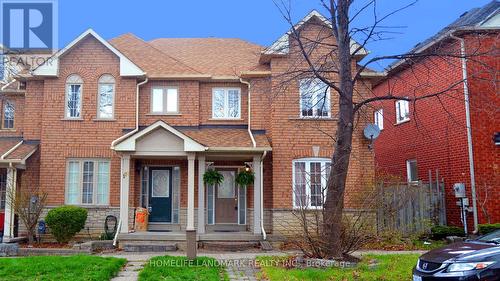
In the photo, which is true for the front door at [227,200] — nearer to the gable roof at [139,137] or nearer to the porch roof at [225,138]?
the porch roof at [225,138]

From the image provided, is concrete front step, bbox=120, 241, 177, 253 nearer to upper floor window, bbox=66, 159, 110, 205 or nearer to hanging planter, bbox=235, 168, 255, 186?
upper floor window, bbox=66, 159, 110, 205

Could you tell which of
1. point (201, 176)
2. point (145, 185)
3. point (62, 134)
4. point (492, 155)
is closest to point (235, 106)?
point (201, 176)

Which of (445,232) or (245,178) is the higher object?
(245,178)

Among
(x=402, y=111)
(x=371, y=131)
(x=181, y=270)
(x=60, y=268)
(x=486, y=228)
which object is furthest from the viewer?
(x=402, y=111)

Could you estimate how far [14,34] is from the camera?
12.9 meters

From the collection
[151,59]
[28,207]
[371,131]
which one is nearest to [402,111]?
[371,131]

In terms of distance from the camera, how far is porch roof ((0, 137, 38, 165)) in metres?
16.1

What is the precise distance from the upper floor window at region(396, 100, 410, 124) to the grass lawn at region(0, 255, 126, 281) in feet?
44.7

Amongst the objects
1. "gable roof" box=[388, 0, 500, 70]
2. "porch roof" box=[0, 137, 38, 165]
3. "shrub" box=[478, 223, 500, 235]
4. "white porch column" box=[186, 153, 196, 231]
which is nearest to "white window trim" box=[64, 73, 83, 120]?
"porch roof" box=[0, 137, 38, 165]

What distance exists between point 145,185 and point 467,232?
11.3 metres

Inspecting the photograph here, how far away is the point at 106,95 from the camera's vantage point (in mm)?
17516

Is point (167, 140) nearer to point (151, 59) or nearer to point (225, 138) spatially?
point (225, 138)

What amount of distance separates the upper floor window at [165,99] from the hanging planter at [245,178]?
11.7 feet

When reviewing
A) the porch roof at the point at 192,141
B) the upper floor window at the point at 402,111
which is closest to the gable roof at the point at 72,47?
the porch roof at the point at 192,141
